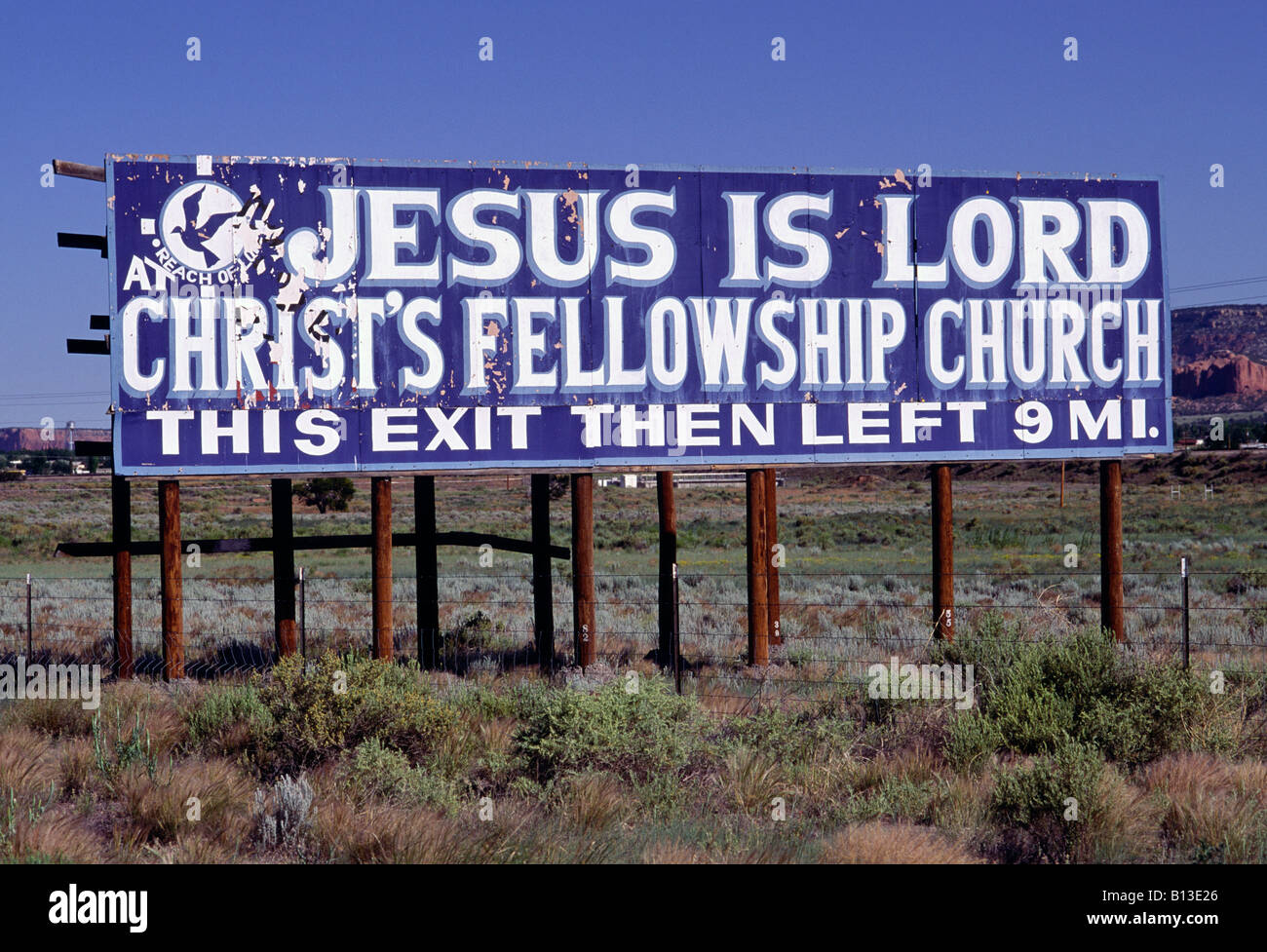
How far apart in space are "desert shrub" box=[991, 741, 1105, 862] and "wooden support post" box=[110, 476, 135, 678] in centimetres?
1078

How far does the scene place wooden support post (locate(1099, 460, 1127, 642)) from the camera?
14477mm

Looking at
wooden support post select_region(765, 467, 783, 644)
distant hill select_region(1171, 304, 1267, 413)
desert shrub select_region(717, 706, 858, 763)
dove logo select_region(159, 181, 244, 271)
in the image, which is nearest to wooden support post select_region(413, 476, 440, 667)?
dove logo select_region(159, 181, 244, 271)

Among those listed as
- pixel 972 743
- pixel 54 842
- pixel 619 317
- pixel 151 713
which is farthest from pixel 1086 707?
pixel 151 713

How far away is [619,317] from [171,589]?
21.0ft

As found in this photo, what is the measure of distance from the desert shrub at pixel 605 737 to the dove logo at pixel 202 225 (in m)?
6.95

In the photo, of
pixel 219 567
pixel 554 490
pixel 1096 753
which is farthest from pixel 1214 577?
pixel 554 490

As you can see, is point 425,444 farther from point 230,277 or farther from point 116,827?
point 116,827

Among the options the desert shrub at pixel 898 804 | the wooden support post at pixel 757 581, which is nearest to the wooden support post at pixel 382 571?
the wooden support post at pixel 757 581

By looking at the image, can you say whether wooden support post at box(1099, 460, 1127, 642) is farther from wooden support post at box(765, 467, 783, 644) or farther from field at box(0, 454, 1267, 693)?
wooden support post at box(765, 467, 783, 644)

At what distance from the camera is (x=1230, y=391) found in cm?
16812

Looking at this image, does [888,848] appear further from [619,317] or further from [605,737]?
[619,317]

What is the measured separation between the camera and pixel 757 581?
14742mm

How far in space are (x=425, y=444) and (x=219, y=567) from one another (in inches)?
1041

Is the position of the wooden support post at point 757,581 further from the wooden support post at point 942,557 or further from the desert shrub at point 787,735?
the desert shrub at point 787,735
